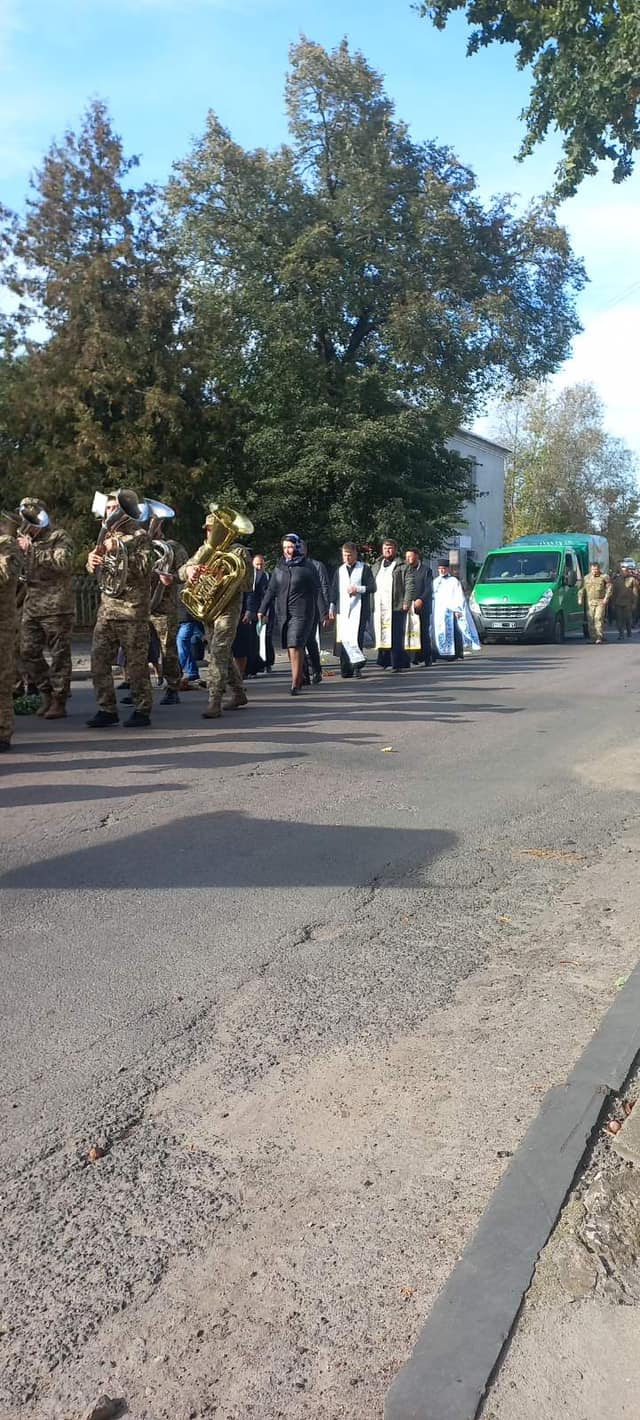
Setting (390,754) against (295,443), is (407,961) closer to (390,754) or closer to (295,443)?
(390,754)

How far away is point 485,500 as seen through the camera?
208ft

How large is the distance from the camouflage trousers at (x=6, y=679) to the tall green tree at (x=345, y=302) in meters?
22.4

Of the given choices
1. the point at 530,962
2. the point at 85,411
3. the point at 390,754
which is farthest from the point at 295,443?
the point at 530,962

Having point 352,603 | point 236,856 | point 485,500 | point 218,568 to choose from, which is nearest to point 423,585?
point 352,603

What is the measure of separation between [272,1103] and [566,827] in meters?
4.13

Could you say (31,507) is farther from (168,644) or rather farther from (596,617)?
(596,617)

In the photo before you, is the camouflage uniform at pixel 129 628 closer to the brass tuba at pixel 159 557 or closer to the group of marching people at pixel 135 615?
the group of marching people at pixel 135 615

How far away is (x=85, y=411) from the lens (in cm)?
3075

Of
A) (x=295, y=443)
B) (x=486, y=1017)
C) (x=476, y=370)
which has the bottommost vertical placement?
(x=486, y=1017)

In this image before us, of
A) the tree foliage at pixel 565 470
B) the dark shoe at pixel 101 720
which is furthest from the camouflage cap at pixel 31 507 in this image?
the tree foliage at pixel 565 470

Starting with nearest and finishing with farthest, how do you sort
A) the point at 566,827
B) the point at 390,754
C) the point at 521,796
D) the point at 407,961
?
the point at 407,961, the point at 566,827, the point at 521,796, the point at 390,754

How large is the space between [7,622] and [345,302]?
27.5 m

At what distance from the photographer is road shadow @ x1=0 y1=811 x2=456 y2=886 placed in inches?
238

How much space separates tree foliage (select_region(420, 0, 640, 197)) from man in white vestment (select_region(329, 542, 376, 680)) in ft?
18.5
